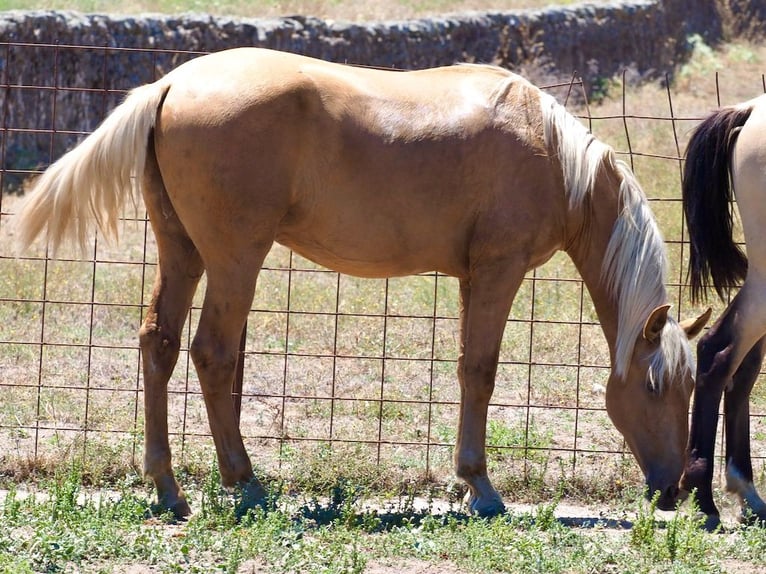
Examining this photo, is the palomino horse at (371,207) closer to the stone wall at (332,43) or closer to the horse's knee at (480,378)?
the horse's knee at (480,378)

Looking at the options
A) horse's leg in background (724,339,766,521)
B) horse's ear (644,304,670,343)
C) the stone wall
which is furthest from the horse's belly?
the stone wall

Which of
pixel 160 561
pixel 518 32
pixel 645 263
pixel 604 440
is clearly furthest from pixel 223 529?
pixel 518 32

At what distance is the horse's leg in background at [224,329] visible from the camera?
4664 millimetres

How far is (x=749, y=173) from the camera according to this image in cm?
501

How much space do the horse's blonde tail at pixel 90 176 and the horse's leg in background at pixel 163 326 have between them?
199 mm

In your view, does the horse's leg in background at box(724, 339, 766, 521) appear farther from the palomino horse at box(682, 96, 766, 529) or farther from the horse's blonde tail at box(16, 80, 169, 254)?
the horse's blonde tail at box(16, 80, 169, 254)

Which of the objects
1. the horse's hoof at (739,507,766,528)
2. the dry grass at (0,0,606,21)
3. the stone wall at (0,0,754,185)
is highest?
the dry grass at (0,0,606,21)

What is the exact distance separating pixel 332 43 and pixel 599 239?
11261 mm

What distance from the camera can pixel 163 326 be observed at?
488cm

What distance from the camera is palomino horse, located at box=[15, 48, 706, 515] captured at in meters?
4.59

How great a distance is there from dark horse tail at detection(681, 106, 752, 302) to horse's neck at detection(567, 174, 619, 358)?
0.47m

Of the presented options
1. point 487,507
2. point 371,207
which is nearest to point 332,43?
point 371,207

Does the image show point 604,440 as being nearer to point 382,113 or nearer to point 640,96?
point 382,113

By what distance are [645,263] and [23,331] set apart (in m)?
5.01
